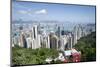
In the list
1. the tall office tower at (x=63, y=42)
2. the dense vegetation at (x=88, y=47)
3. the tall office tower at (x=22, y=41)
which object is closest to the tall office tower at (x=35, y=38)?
the tall office tower at (x=22, y=41)

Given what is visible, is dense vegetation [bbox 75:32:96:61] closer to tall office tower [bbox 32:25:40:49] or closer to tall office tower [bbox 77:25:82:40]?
tall office tower [bbox 77:25:82:40]

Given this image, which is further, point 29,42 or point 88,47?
point 88,47

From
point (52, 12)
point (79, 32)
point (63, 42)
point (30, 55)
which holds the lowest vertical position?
point (30, 55)

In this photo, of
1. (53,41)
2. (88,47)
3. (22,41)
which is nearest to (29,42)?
(22,41)

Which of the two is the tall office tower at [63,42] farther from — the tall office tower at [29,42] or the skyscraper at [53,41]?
the tall office tower at [29,42]

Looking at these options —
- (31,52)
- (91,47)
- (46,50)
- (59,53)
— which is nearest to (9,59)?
(31,52)

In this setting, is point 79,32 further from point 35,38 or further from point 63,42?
point 35,38

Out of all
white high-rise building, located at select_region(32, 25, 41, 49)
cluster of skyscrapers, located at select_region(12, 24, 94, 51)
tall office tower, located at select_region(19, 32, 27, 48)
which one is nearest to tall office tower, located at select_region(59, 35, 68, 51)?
cluster of skyscrapers, located at select_region(12, 24, 94, 51)
